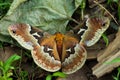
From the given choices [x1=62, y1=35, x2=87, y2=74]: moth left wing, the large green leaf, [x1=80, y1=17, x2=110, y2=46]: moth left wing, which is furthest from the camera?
the large green leaf

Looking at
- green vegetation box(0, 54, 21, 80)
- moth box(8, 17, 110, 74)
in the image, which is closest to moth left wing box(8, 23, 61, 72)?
moth box(8, 17, 110, 74)

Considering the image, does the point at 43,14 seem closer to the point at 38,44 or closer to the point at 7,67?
the point at 38,44

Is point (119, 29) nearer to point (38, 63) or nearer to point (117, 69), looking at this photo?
point (117, 69)

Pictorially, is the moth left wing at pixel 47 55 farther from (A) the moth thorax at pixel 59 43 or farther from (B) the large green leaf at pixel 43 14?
(B) the large green leaf at pixel 43 14

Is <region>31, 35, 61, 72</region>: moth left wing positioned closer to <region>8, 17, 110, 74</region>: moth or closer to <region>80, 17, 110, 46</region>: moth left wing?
<region>8, 17, 110, 74</region>: moth

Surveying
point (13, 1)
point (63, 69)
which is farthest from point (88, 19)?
point (13, 1)

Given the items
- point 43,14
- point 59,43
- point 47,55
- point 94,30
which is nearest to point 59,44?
point 59,43

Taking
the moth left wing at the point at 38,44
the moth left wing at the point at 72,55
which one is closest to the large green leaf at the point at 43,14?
the moth left wing at the point at 38,44

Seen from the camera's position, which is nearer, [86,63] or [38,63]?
[38,63]
